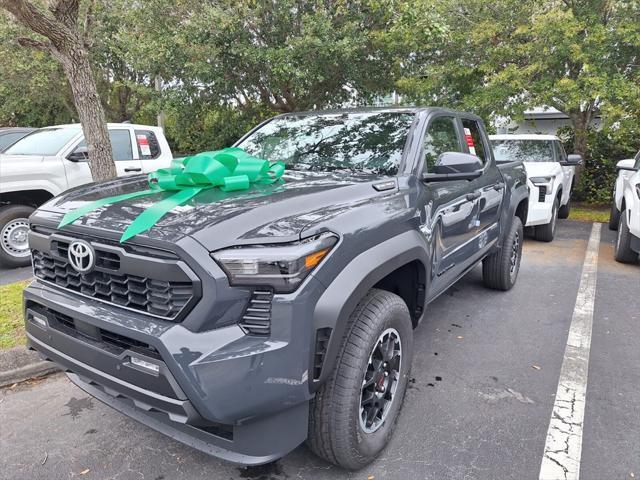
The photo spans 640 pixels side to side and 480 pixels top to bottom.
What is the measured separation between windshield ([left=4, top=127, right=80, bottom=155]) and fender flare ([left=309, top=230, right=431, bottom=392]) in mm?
5639

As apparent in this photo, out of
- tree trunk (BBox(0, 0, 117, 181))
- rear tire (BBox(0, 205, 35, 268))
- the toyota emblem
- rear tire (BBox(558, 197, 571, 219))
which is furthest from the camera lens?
rear tire (BBox(558, 197, 571, 219))

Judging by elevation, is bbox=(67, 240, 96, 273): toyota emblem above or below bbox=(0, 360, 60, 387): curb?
above

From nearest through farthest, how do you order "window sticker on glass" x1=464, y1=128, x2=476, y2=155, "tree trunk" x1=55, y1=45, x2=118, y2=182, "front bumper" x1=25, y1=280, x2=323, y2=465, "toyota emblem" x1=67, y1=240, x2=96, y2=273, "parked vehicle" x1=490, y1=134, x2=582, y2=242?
"front bumper" x1=25, y1=280, x2=323, y2=465
"toyota emblem" x1=67, y1=240, x2=96, y2=273
"window sticker on glass" x1=464, y1=128, x2=476, y2=155
"tree trunk" x1=55, y1=45, x2=118, y2=182
"parked vehicle" x1=490, y1=134, x2=582, y2=242

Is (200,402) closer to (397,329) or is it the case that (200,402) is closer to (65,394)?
(397,329)

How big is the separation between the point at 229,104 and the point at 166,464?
1041cm

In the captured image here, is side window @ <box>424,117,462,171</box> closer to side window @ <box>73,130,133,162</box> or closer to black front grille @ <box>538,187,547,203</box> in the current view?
black front grille @ <box>538,187,547,203</box>

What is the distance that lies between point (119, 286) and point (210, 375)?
0.63 metres

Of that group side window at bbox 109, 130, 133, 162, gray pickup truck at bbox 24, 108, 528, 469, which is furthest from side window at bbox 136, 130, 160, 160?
gray pickup truck at bbox 24, 108, 528, 469

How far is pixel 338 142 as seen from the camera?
327cm

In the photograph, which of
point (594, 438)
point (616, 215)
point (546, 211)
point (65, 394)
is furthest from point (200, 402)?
point (616, 215)

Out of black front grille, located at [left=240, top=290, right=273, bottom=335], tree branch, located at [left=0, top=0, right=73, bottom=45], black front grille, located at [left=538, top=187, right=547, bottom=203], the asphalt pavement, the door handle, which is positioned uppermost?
tree branch, located at [left=0, top=0, right=73, bottom=45]

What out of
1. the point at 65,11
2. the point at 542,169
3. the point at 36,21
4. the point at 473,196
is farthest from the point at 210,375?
the point at 542,169

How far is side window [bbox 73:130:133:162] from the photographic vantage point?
22.8ft

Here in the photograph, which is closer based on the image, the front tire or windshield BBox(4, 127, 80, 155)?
the front tire
